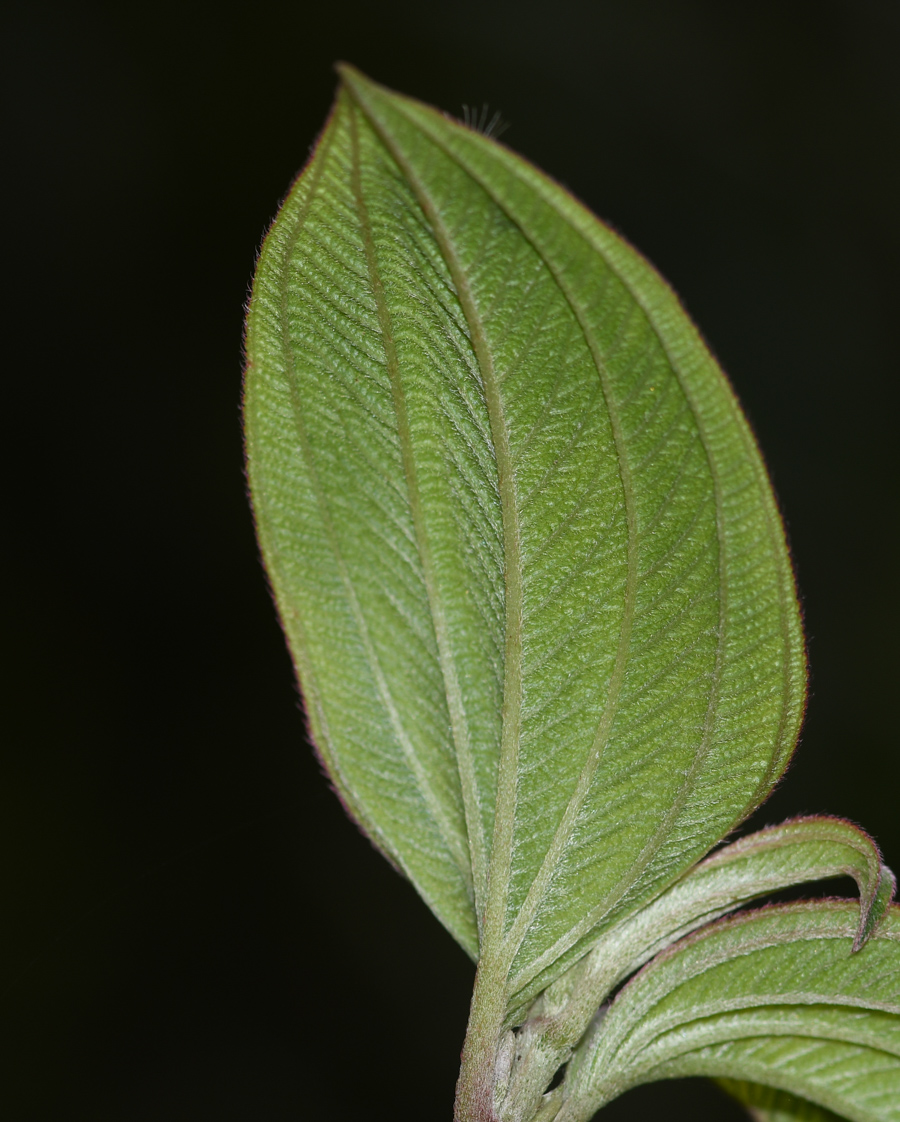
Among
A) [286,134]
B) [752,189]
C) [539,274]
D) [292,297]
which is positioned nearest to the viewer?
[539,274]

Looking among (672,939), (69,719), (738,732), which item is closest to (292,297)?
(738,732)

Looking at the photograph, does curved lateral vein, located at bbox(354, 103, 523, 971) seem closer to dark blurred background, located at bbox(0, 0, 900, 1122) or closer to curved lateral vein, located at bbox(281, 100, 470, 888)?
curved lateral vein, located at bbox(281, 100, 470, 888)

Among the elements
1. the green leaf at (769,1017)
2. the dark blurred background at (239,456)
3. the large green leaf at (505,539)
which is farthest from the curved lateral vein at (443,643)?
the dark blurred background at (239,456)

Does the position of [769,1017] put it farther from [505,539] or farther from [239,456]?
[239,456]

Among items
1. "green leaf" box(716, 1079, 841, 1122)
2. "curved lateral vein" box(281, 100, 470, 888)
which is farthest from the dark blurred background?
"curved lateral vein" box(281, 100, 470, 888)

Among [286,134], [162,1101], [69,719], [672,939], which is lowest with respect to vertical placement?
[162,1101]

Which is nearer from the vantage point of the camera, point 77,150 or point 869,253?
point 77,150

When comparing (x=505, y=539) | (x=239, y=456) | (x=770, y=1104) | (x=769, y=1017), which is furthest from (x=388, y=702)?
(x=239, y=456)

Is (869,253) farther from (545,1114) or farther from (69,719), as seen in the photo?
(545,1114)
